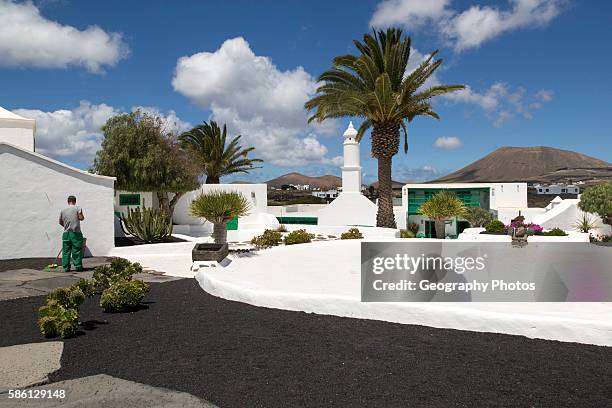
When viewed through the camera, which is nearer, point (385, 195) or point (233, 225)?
point (385, 195)

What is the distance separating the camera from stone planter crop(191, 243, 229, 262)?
1135 centimetres

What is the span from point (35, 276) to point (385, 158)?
54.1 feet

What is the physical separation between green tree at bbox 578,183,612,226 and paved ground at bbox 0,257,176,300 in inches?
667

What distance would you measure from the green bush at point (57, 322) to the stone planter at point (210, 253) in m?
4.94

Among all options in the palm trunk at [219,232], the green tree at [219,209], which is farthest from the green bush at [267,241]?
the green tree at [219,209]

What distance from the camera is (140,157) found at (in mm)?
20422

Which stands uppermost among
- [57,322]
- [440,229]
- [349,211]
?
[349,211]

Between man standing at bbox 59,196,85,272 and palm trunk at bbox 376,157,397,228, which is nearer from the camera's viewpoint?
man standing at bbox 59,196,85,272

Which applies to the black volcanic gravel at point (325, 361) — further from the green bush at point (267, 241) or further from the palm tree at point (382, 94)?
the palm tree at point (382, 94)

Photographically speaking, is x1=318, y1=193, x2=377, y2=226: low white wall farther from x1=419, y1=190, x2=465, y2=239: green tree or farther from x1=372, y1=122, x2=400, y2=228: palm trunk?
x1=419, y1=190, x2=465, y2=239: green tree

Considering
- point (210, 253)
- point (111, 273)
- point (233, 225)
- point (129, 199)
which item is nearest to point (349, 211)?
point (233, 225)

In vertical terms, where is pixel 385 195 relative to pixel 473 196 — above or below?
below

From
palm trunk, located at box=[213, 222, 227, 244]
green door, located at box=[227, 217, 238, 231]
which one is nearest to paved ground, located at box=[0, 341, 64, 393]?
palm trunk, located at box=[213, 222, 227, 244]

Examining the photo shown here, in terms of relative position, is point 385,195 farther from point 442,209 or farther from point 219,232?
point 219,232
